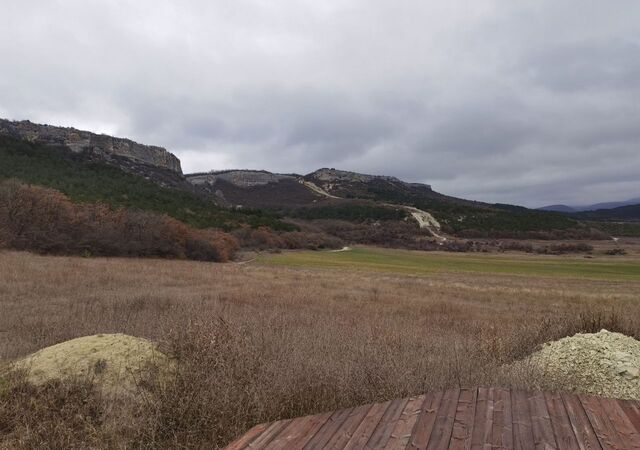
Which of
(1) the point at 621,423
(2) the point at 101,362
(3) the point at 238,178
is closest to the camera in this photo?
(1) the point at 621,423

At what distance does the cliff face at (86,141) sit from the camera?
93.8 meters

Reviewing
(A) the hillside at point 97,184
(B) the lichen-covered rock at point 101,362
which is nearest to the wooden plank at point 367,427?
(B) the lichen-covered rock at point 101,362

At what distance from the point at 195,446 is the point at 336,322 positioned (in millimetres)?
7580

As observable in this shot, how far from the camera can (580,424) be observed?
13.1 ft

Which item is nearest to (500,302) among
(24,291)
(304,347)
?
(304,347)

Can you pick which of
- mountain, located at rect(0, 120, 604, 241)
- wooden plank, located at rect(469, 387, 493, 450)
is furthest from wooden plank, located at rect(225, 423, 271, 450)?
mountain, located at rect(0, 120, 604, 241)

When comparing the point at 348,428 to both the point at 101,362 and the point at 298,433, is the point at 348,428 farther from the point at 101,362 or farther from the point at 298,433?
the point at 101,362

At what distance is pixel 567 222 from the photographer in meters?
117

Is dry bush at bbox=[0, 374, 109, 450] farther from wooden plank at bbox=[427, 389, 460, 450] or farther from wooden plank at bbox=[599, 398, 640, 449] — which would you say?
wooden plank at bbox=[599, 398, 640, 449]

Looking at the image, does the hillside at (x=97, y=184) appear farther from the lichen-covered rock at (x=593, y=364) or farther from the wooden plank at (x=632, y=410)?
the wooden plank at (x=632, y=410)

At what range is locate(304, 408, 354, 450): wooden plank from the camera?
3.79 m

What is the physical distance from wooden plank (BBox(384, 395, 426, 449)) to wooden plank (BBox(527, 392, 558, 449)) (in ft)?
3.35

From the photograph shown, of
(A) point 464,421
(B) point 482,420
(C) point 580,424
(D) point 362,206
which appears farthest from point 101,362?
(D) point 362,206

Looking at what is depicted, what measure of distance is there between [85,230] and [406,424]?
1550 inches
